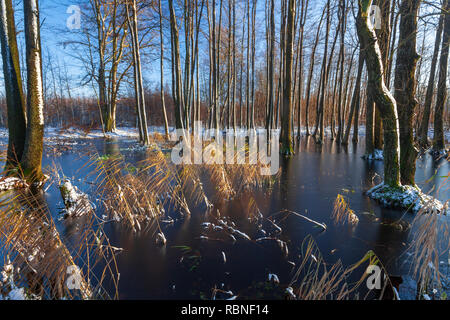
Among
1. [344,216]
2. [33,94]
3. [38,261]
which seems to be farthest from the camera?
[33,94]

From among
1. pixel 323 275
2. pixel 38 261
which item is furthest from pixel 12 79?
pixel 323 275

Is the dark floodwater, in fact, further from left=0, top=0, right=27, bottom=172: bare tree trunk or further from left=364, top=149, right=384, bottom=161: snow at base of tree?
left=364, top=149, right=384, bottom=161: snow at base of tree

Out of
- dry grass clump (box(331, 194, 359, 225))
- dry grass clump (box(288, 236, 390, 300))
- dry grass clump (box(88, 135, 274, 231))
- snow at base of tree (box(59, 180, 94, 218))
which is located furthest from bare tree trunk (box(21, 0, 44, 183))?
dry grass clump (box(331, 194, 359, 225))

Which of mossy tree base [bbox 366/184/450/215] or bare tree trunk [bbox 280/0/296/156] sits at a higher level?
bare tree trunk [bbox 280/0/296/156]

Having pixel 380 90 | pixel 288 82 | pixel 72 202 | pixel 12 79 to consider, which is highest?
pixel 288 82

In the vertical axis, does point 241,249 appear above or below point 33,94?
below

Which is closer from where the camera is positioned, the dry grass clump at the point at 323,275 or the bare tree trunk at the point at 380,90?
the dry grass clump at the point at 323,275

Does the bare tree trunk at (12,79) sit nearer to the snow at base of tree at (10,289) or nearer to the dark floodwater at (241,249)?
the dark floodwater at (241,249)

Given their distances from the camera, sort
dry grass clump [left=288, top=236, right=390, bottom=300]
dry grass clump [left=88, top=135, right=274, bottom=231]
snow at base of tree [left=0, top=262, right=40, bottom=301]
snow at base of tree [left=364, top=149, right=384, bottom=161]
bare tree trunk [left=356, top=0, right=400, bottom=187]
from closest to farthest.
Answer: snow at base of tree [left=0, top=262, right=40, bottom=301] < dry grass clump [left=288, top=236, right=390, bottom=300] < dry grass clump [left=88, top=135, right=274, bottom=231] < bare tree trunk [left=356, top=0, right=400, bottom=187] < snow at base of tree [left=364, top=149, right=384, bottom=161]

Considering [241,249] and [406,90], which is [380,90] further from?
[241,249]

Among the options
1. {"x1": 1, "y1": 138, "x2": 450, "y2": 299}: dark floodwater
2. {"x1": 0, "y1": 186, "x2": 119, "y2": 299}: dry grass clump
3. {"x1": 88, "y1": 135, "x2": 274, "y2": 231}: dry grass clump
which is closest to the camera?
{"x1": 0, "y1": 186, "x2": 119, "y2": 299}: dry grass clump

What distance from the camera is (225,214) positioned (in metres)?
4.20

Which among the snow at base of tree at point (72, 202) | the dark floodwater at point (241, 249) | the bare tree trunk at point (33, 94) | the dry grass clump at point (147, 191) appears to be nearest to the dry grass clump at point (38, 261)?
the dark floodwater at point (241, 249)

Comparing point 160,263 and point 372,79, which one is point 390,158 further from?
point 160,263
